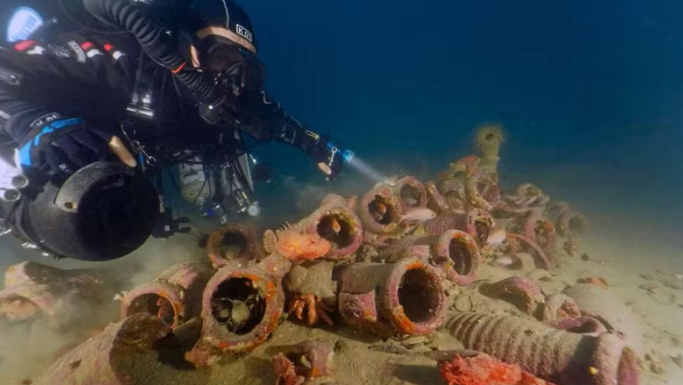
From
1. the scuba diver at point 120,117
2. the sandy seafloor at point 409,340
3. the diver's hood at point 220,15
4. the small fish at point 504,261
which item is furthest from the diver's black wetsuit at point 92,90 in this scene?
the small fish at point 504,261

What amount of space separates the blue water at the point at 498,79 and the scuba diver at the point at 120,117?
12.2 m

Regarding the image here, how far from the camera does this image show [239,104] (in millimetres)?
4648

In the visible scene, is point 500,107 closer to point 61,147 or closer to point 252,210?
point 252,210

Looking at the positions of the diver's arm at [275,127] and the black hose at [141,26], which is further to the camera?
the diver's arm at [275,127]

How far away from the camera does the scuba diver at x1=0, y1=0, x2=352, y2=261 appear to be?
2.47 m

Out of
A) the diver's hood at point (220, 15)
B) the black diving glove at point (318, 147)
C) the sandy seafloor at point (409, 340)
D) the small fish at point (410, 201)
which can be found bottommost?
the sandy seafloor at point (409, 340)

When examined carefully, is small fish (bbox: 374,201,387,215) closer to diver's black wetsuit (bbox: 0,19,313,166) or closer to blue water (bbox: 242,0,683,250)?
diver's black wetsuit (bbox: 0,19,313,166)

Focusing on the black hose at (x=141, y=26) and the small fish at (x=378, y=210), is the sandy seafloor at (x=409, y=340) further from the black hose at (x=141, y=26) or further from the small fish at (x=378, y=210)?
the black hose at (x=141, y=26)

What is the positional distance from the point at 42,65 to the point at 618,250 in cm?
855

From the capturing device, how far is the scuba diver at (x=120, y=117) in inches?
97.3

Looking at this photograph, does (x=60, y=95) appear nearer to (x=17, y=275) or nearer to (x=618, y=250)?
(x=17, y=275)

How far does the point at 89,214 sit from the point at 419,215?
339 centimetres

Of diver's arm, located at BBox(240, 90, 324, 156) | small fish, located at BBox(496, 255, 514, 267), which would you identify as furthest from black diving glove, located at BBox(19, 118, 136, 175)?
small fish, located at BBox(496, 255, 514, 267)

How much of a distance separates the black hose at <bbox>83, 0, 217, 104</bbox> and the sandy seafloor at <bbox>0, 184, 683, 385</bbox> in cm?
266
